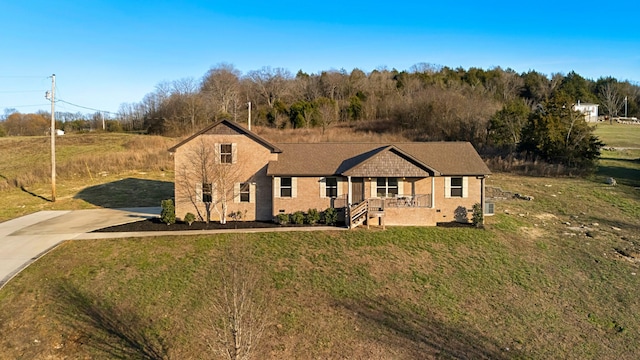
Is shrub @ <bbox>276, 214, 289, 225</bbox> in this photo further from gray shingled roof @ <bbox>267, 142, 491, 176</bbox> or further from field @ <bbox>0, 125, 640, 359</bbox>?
gray shingled roof @ <bbox>267, 142, 491, 176</bbox>

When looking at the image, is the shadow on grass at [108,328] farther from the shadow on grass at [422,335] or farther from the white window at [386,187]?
the white window at [386,187]

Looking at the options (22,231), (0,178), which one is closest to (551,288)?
(22,231)

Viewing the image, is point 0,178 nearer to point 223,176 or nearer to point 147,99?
point 223,176

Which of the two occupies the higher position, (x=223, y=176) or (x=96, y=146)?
(x=96, y=146)

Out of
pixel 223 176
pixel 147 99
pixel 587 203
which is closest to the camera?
pixel 223 176

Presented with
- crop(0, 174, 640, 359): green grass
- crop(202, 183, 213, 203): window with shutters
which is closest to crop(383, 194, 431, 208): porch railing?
Answer: crop(0, 174, 640, 359): green grass
